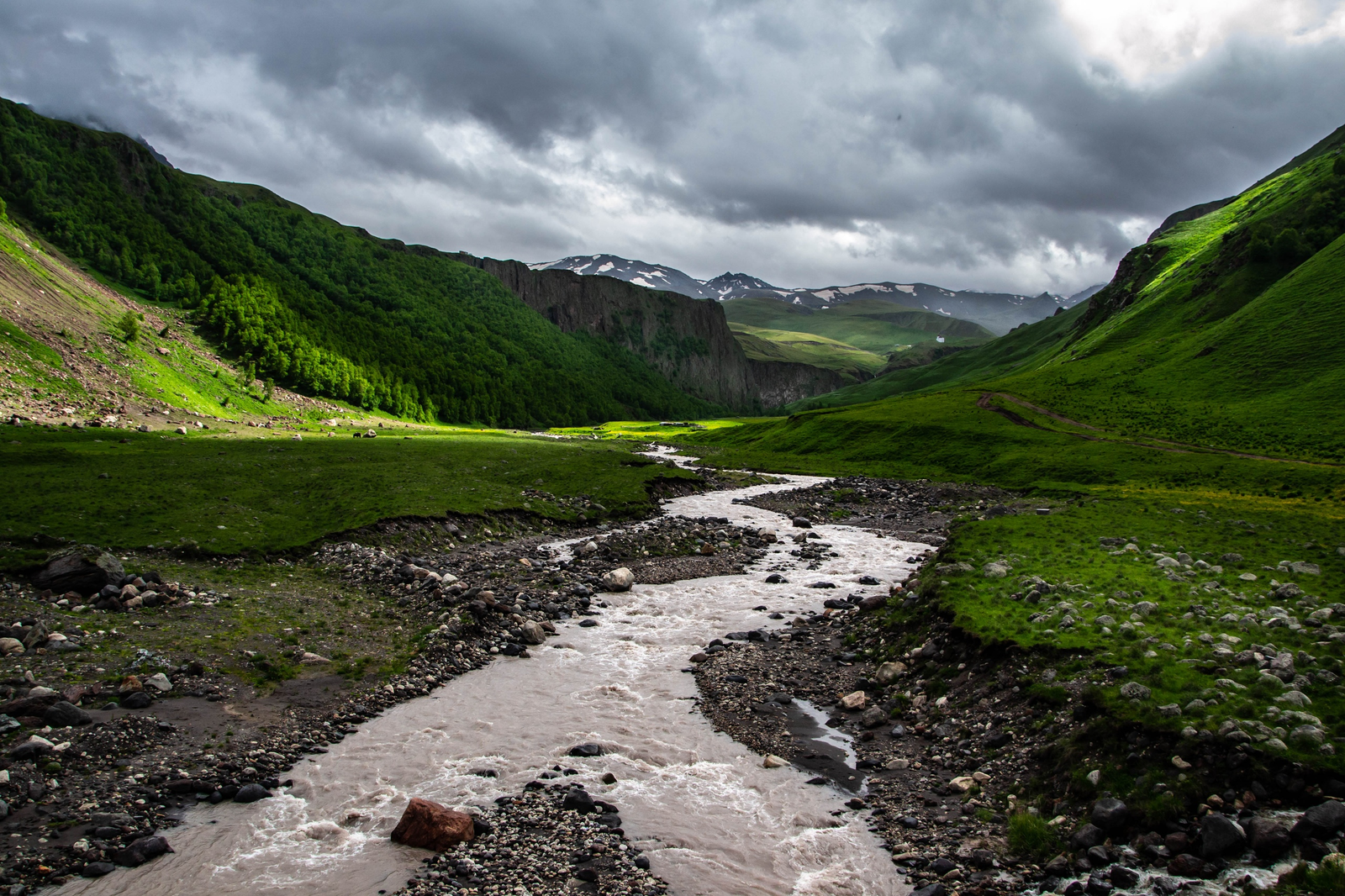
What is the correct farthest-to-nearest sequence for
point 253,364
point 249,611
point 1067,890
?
1. point 253,364
2. point 249,611
3. point 1067,890

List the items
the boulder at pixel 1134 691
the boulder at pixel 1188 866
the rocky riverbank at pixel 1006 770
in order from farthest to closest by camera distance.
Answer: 1. the boulder at pixel 1134 691
2. the rocky riverbank at pixel 1006 770
3. the boulder at pixel 1188 866

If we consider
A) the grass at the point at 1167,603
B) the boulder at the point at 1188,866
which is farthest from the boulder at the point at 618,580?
the boulder at the point at 1188,866

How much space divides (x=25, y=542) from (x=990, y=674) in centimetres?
3484

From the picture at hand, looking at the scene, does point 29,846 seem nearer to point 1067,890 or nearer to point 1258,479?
point 1067,890

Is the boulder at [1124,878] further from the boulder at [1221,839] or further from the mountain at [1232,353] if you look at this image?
the mountain at [1232,353]

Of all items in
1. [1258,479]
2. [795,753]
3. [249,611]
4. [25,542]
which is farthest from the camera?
[1258,479]

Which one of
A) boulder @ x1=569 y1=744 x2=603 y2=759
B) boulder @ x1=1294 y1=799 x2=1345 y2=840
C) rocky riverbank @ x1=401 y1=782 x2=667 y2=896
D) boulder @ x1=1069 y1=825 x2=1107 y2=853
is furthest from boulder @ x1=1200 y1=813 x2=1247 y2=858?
boulder @ x1=569 y1=744 x2=603 y2=759

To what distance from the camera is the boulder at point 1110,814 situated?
1074 centimetres

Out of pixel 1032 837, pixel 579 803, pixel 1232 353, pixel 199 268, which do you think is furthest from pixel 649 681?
pixel 199 268

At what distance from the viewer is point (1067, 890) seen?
32.4 ft

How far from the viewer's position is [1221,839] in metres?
9.74

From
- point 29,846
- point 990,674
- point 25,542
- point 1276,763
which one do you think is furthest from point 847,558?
point 25,542

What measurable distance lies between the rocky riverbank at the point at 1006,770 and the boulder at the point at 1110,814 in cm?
3

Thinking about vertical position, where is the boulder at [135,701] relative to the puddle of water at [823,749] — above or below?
below
